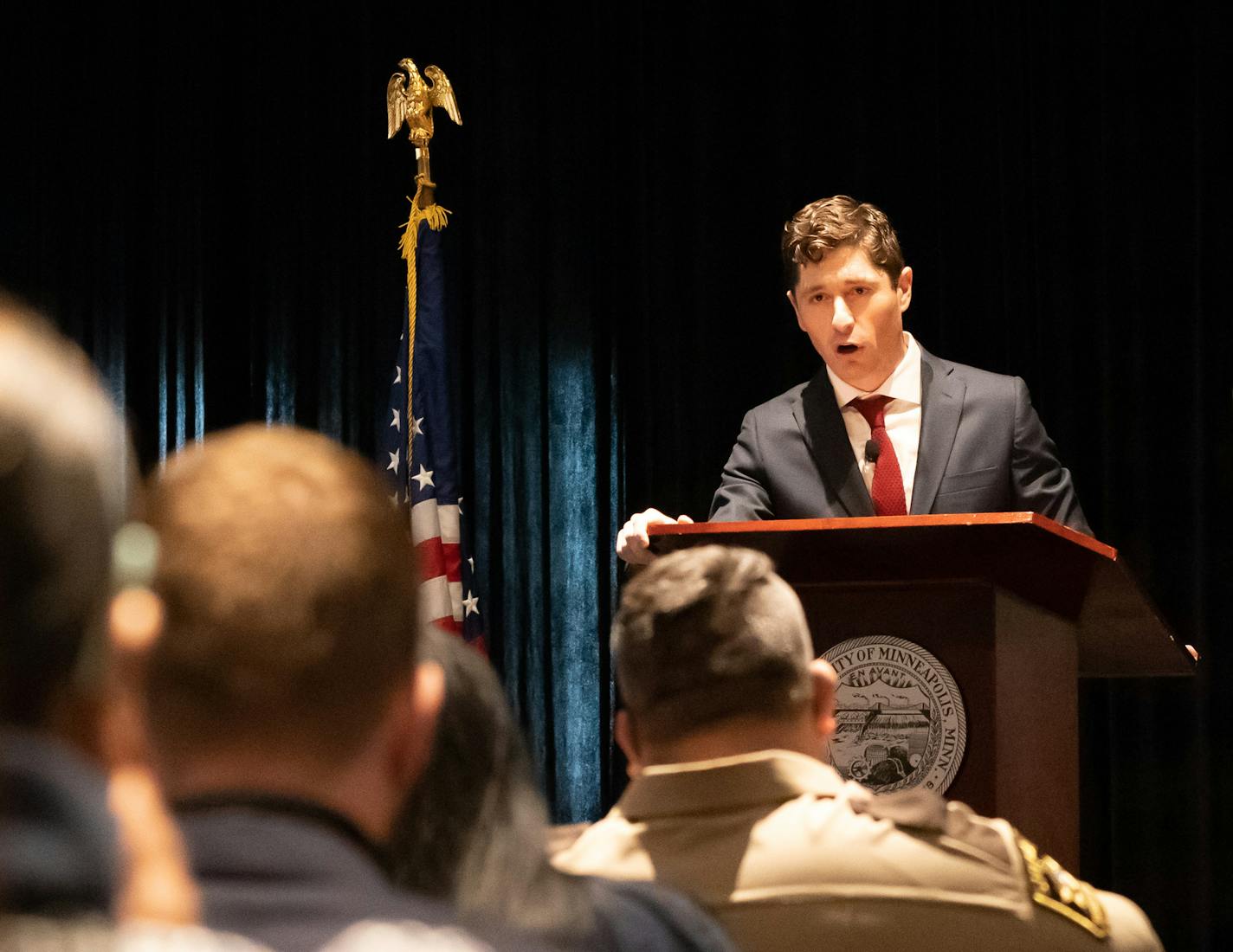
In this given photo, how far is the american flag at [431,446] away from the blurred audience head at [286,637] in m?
4.41

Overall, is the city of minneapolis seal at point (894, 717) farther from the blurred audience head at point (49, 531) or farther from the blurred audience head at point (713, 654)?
the blurred audience head at point (49, 531)

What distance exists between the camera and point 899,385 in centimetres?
352

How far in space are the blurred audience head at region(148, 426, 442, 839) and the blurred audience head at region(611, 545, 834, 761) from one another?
0.66 metres

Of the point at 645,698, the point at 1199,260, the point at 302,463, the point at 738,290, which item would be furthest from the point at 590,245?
the point at 302,463

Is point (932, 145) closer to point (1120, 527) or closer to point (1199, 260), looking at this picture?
point (1199, 260)

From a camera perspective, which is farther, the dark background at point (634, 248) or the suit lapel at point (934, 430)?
the dark background at point (634, 248)

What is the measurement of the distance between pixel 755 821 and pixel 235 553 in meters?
0.76

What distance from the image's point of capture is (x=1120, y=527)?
5.06 m

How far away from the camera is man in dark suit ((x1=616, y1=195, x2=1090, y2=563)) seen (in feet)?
10.7

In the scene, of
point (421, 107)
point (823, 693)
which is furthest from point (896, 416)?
point (421, 107)

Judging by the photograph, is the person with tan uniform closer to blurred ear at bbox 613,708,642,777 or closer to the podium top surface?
blurred ear at bbox 613,708,642,777

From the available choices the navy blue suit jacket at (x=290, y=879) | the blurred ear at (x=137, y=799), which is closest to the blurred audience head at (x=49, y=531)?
the blurred ear at (x=137, y=799)

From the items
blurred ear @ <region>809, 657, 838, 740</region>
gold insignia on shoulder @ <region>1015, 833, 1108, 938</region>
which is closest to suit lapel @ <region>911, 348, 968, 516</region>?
blurred ear @ <region>809, 657, 838, 740</region>

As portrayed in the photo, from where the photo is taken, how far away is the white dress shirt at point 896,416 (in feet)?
11.2
